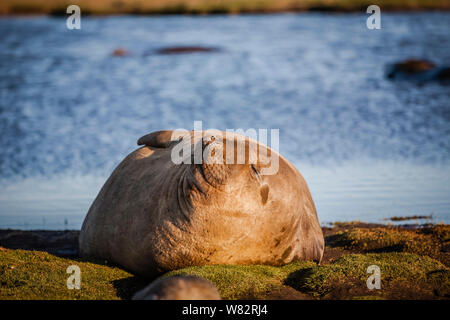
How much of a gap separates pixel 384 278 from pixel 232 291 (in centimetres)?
155

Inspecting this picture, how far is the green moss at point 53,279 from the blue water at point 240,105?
318 cm

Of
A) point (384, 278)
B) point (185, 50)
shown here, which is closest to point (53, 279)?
point (384, 278)

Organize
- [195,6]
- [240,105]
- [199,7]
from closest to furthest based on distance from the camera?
[240,105], [199,7], [195,6]

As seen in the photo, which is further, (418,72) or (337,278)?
(418,72)

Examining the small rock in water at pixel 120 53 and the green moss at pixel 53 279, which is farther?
the small rock in water at pixel 120 53

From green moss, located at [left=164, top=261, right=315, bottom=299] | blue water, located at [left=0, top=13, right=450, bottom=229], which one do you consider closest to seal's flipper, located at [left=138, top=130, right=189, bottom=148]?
green moss, located at [left=164, top=261, right=315, bottom=299]

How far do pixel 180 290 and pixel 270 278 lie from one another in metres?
1.45

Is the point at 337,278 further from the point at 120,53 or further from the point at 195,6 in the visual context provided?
the point at 195,6

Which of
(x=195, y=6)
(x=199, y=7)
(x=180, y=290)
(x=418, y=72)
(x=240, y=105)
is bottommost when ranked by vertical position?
(x=180, y=290)

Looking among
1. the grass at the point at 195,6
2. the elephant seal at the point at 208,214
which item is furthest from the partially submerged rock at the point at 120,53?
the elephant seal at the point at 208,214

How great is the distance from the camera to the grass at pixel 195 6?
55812 mm

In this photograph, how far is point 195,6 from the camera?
58688mm

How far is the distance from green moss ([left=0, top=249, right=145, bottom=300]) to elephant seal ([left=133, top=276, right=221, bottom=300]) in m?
0.88

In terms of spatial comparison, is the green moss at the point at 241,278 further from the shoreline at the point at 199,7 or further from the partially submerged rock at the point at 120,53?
the shoreline at the point at 199,7
